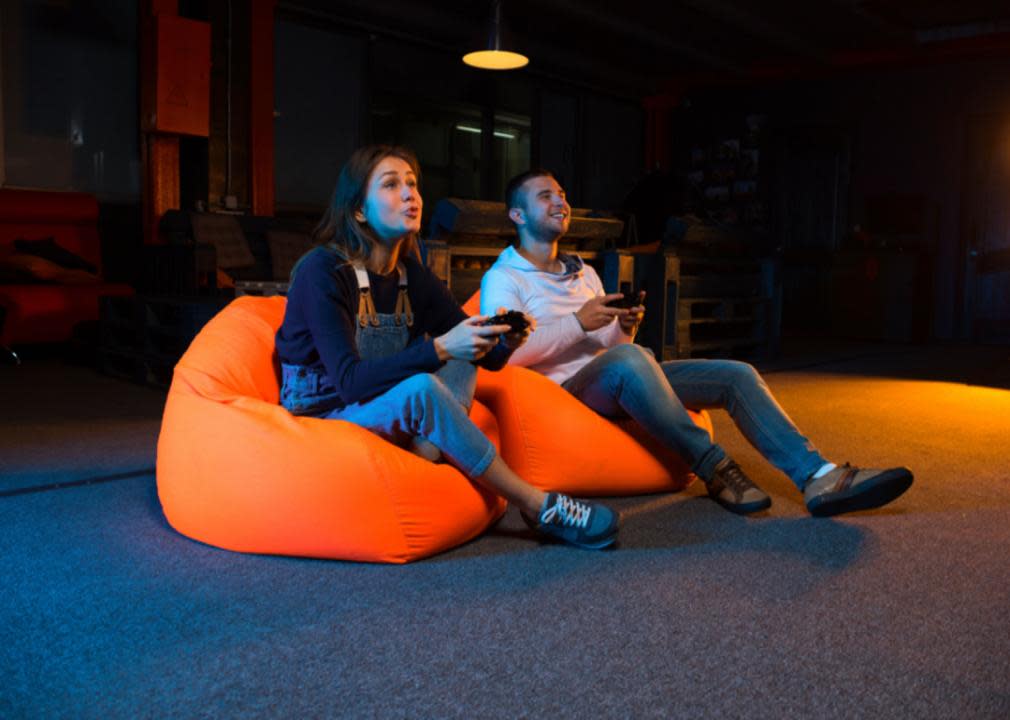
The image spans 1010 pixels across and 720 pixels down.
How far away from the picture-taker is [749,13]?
840 cm

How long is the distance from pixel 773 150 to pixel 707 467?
346 inches

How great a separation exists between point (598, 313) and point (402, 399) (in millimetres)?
762

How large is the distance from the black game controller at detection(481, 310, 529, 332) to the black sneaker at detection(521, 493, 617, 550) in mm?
408

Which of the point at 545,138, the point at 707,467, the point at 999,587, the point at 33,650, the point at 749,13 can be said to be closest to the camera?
the point at 33,650

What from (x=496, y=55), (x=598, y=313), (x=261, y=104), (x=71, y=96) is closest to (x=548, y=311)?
(x=598, y=313)

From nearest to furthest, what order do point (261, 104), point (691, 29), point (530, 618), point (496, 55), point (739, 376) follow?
point (530, 618), point (739, 376), point (496, 55), point (261, 104), point (691, 29)

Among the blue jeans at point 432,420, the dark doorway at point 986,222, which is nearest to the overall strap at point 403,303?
the blue jeans at point 432,420

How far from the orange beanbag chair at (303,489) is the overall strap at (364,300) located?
27cm

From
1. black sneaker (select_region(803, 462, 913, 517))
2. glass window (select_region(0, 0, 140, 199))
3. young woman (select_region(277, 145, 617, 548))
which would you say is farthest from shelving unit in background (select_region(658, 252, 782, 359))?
glass window (select_region(0, 0, 140, 199))

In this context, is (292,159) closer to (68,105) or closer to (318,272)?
(68,105)

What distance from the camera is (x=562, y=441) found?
8.48ft

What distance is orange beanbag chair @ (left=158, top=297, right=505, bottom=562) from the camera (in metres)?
2.05

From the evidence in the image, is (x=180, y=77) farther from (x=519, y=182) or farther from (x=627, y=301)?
(x=627, y=301)

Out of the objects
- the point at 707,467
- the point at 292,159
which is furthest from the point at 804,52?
the point at 707,467
